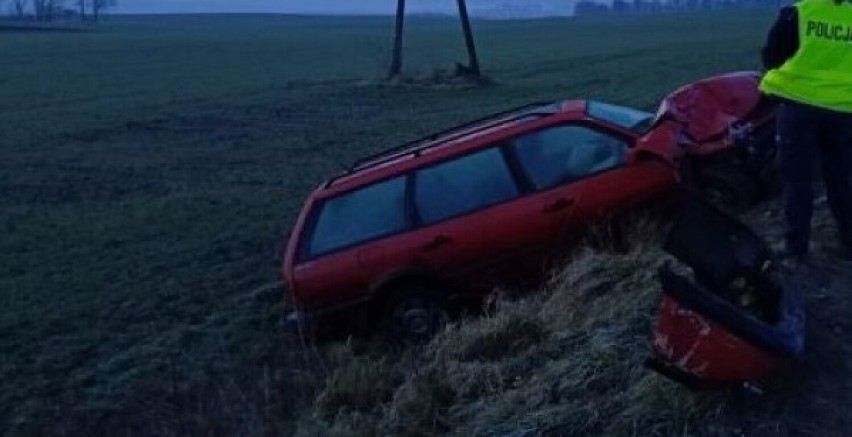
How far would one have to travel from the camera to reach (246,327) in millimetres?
10195

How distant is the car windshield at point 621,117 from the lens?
9258 mm

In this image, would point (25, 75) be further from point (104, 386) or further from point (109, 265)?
point (104, 386)

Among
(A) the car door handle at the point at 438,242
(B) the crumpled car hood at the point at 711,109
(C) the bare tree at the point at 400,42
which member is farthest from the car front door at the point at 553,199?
(C) the bare tree at the point at 400,42

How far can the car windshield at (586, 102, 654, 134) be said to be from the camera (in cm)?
926

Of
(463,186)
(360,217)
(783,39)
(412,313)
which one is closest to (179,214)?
(360,217)

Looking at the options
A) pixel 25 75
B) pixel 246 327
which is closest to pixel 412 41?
pixel 25 75

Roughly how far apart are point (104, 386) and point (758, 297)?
4991 millimetres

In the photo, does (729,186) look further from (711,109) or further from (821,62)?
(821,62)

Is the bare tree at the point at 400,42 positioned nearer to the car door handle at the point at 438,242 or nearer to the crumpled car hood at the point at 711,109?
the crumpled car hood at the point at 711,109

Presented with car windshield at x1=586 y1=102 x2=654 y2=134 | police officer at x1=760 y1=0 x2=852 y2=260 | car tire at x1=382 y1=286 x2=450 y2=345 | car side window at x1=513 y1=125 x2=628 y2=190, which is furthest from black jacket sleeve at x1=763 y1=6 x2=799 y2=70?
car tire at x1=382 y1=286 x2=450 y2=345

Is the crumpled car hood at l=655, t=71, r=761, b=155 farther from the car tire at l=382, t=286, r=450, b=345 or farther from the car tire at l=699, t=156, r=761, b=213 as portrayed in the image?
the car tire at l=382, t=286, r=450, b=345

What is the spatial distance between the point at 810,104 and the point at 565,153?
2565mm

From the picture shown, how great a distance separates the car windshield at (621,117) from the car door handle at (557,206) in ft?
2.78

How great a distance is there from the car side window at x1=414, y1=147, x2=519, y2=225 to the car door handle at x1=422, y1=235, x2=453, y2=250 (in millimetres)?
194
